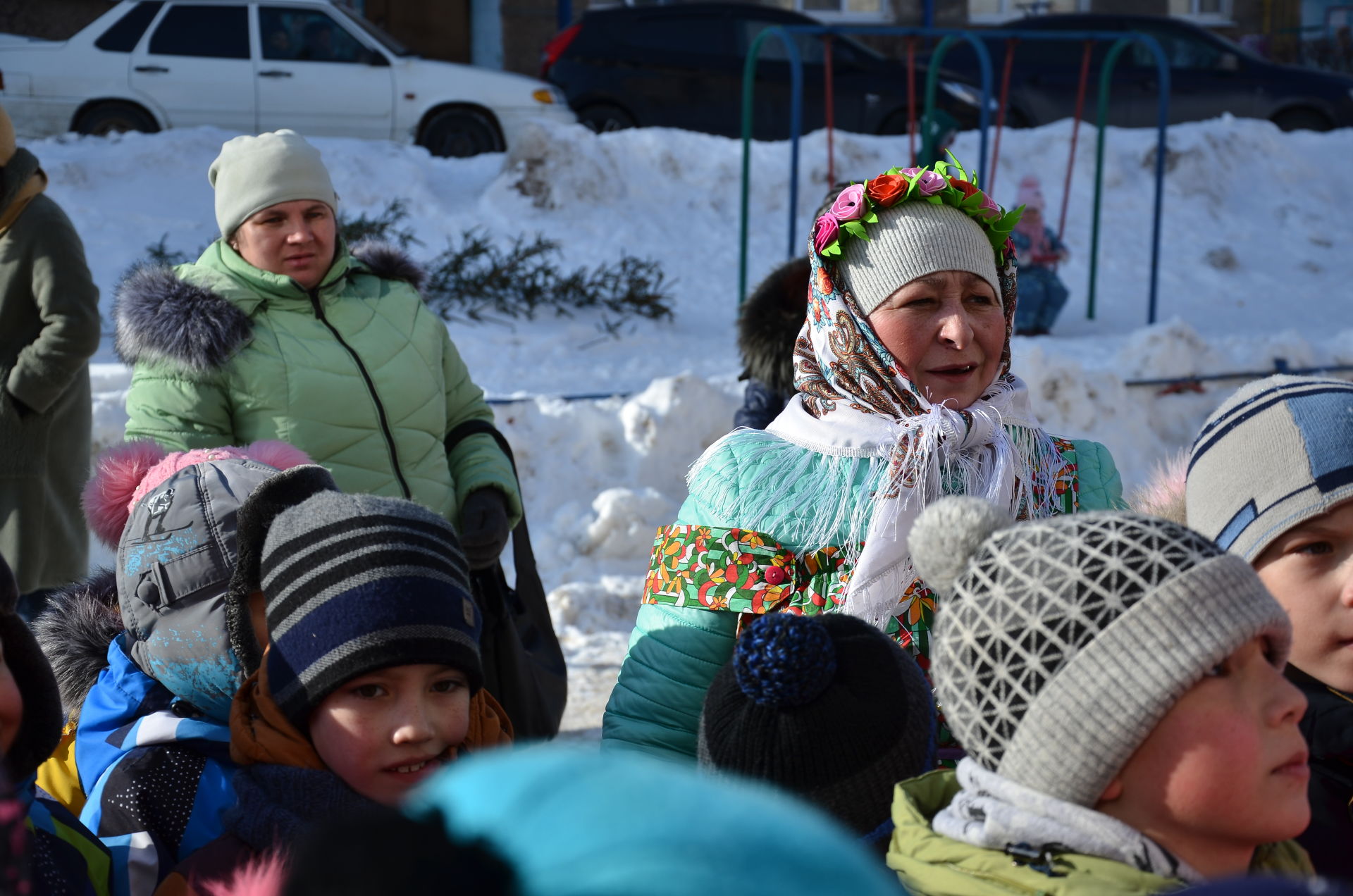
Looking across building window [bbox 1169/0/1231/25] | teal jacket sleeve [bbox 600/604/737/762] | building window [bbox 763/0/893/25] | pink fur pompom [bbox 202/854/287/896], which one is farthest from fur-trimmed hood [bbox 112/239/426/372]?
building window [bbox 1169/0/1231/25]

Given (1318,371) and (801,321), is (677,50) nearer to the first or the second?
(1318,371)

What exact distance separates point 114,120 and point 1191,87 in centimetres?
1052

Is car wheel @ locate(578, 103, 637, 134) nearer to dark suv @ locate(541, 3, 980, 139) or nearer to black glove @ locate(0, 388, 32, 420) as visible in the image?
dark suv @ locate(541, 3, 980, 139)

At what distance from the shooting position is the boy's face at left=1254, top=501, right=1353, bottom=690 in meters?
1.86

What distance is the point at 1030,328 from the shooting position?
367 inches

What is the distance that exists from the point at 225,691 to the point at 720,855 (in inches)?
61.3

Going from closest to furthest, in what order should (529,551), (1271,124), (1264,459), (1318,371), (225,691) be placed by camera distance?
(1264,459) < (225,691) < (529,551) < (1318,371) < (1271,124)

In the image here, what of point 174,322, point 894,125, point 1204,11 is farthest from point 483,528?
point 1204,11

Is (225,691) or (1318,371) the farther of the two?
(1318,371)

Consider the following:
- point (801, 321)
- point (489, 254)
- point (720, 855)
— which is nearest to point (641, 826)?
point (720, 855)

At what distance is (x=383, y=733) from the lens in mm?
1918

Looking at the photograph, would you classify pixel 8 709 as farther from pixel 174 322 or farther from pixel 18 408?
pixel 18 408

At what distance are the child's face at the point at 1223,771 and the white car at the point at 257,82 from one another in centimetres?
1159

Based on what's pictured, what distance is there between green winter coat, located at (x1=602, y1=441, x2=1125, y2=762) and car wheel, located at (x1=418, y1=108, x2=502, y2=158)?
10696 mm
